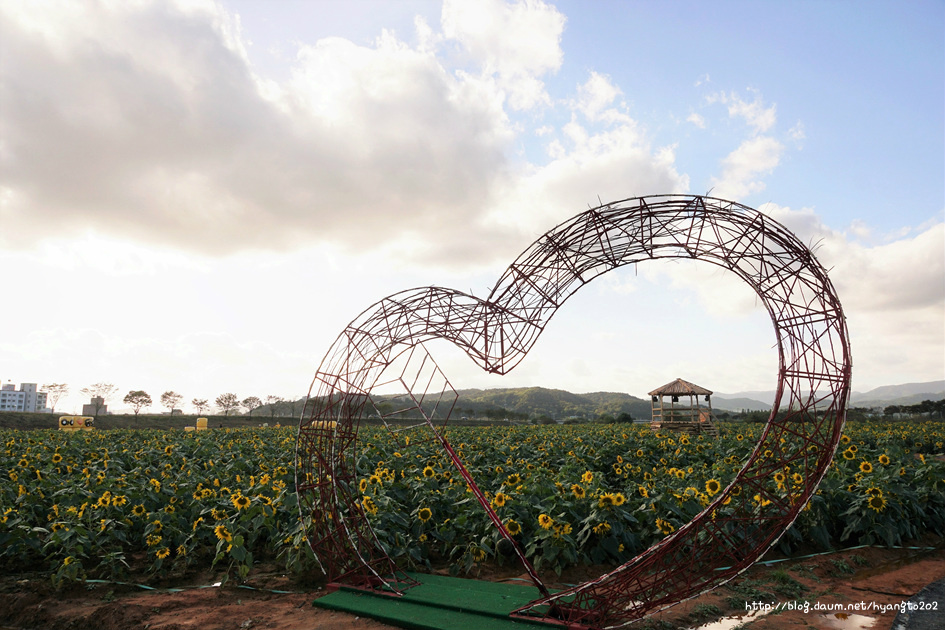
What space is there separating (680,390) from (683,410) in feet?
5.56

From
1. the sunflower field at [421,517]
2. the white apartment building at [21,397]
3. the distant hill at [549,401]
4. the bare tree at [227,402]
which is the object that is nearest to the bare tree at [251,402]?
the bare tree at [227,402]

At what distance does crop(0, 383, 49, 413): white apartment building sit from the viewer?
176125mm

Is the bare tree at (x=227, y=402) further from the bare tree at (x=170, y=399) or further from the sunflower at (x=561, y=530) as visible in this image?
the sunflower at (x=561, y=530)

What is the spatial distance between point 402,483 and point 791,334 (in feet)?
18.5

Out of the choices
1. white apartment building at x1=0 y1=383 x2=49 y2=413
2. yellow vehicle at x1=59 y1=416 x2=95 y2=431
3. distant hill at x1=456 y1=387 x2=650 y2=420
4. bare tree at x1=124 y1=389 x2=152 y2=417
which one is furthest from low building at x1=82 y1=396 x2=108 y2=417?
white apartment building at x1=0 y1=383 x2=49 y2=413

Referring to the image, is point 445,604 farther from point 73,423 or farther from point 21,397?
point 21,397

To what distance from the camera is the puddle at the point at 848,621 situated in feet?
14.8

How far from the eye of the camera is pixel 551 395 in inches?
6555

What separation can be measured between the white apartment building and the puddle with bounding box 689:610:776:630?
731 feet

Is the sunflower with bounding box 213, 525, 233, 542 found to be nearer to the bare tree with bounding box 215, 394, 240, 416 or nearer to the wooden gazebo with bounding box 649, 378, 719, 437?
the wooden gazebo with bounding box 649, 378, 719, 437

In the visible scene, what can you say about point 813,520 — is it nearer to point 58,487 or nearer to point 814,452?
point 814,452

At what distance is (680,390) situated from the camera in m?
26.2

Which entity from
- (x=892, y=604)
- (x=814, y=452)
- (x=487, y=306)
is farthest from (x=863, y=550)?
(x=487, y=306)

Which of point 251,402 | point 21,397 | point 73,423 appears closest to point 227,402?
point 251,402
